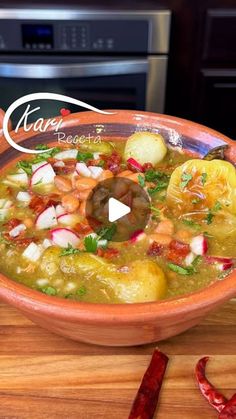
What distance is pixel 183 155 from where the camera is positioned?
4.21ft

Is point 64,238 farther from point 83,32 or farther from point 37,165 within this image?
point 83,32

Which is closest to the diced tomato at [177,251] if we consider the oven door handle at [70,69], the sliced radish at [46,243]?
the sliced radish at [46,243]

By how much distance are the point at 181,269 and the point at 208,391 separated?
214 mm

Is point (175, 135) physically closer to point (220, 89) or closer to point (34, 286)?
point (34, 286)

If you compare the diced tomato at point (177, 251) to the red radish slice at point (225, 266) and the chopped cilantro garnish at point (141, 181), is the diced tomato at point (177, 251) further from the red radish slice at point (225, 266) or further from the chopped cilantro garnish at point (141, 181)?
the chopped cilantro garnish at point (141, 181)

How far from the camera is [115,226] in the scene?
Result: 107cm

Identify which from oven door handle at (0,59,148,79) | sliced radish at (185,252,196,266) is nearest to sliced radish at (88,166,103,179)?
sliced radish at (185,252,196,266)

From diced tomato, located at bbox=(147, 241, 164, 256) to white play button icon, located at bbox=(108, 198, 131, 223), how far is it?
106 millimetres

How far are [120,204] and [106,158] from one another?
0.64ft

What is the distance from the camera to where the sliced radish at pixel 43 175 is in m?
1.20

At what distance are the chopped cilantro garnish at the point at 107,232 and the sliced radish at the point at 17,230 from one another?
16 cm

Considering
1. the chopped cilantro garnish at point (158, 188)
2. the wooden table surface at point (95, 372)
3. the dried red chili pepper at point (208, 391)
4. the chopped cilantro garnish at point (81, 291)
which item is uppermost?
the chopped cilantro garnish at point (158, 188)

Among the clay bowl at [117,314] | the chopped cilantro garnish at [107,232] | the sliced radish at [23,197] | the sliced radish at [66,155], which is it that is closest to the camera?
the clay bowl at [117,314]

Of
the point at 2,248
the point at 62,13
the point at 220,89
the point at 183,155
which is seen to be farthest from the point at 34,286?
the point at 220,89
